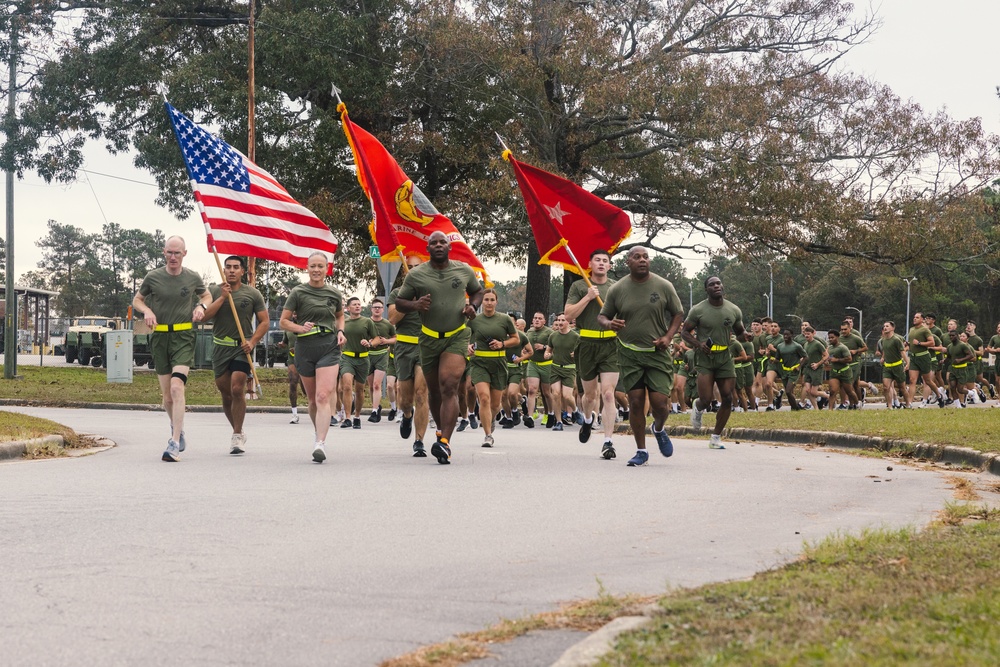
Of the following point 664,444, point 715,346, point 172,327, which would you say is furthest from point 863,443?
point 172,327

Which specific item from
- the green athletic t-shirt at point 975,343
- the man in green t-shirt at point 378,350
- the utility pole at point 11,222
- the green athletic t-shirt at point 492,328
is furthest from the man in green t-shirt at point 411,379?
the utility pole at point 11,222

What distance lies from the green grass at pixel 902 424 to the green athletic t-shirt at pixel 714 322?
2.21 metres

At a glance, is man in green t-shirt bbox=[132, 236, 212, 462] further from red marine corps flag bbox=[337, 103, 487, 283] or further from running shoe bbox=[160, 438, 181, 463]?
red marine corps flag bbox=[337, 103, 487, 283]

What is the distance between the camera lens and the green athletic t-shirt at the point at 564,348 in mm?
19891

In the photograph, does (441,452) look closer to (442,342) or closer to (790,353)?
(442,342)

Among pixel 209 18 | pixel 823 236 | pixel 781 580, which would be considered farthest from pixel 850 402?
pixel 781 580

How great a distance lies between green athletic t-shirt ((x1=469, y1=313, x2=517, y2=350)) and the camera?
17.1 metres

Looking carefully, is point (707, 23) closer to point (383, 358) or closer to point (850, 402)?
point (850, 402)

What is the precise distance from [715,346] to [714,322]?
1.06 ft

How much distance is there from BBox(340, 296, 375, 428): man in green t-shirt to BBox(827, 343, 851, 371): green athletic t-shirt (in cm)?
1015

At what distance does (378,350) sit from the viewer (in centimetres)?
2006

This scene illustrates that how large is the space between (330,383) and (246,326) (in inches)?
87.6

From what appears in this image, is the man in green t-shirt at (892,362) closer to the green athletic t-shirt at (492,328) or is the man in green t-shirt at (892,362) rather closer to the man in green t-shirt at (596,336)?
the green athletic t-shirt at (492,328)

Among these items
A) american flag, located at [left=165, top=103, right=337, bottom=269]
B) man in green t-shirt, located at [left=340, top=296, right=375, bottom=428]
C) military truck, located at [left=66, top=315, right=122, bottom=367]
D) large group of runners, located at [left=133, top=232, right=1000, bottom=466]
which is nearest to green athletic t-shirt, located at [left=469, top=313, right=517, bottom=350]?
large group of runners, located at [left=133, top=232, right=1000, bottom=466]
